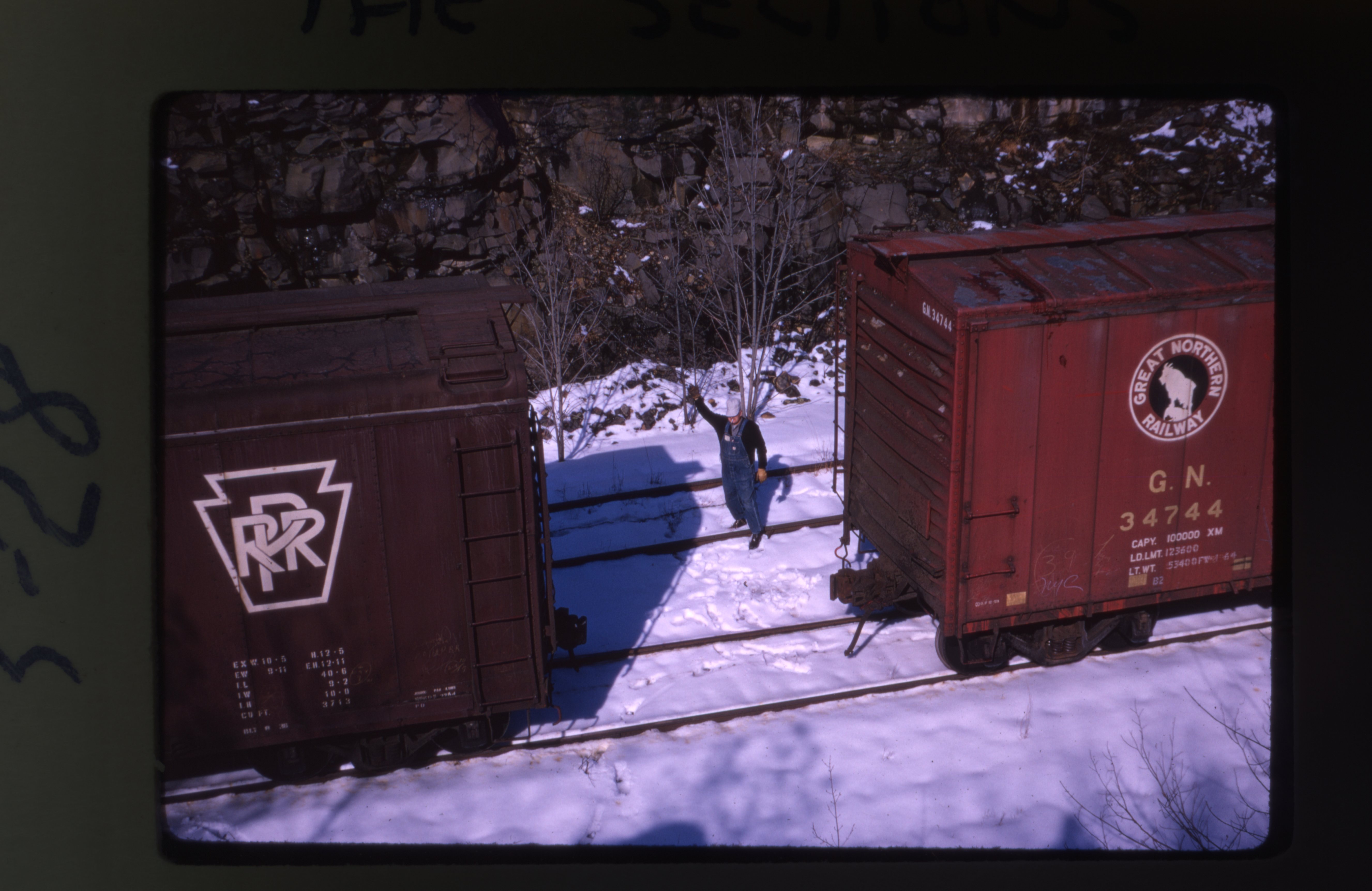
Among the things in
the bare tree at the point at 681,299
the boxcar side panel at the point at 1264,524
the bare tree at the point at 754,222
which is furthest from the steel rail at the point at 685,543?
the bare tree at the point at 681,299

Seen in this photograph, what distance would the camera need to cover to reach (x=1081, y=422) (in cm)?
616

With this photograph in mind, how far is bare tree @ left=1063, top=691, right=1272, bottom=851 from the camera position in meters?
4.12

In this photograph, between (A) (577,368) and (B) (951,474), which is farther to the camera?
(A) (577,368)

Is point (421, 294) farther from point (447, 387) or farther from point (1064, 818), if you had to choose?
point (1064, 818)

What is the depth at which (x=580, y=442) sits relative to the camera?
1404 centimetres

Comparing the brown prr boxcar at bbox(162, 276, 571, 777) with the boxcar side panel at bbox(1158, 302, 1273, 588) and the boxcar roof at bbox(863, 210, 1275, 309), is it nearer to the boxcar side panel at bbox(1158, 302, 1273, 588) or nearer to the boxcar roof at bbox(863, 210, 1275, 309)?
the boxcar roof at bbox(863, 210, 1275, 309)

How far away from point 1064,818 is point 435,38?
5.14 meters

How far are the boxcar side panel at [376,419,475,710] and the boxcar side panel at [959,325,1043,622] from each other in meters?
3.90

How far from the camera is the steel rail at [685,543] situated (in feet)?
31.4

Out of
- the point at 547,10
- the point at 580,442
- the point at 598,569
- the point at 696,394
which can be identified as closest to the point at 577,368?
the point at 580,442

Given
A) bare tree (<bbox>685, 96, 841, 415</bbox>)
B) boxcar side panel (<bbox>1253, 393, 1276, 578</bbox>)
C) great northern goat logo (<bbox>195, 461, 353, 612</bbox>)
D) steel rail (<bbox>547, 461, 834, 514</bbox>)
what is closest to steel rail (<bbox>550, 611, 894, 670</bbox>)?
great northern goat logo (<bbox>195, 461, 353, 612</bbox>)

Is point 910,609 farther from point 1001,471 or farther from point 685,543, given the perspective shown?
point 685,543

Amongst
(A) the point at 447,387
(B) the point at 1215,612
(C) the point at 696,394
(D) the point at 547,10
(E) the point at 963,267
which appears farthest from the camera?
(C) the point at 696,394

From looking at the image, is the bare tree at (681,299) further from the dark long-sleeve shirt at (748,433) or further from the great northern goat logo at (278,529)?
the great northern goat logo at (278,529)
